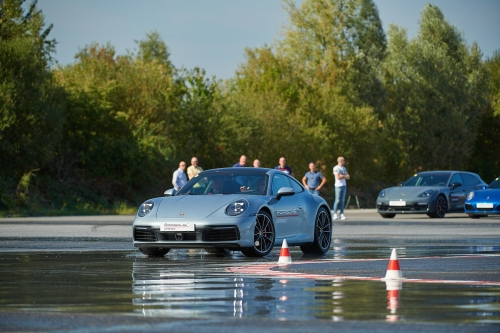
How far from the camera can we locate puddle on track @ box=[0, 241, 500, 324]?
27.6 feet

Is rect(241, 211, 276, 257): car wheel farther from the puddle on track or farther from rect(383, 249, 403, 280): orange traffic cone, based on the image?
rect(383, 249, 403, 280): orange traffic cone

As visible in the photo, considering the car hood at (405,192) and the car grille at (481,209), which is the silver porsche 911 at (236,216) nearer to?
the car grille at (481,209)

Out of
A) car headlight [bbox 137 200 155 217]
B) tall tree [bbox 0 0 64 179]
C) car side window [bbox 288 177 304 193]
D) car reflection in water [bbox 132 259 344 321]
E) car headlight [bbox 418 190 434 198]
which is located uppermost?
tall tree [bbox 0 0 64 179]

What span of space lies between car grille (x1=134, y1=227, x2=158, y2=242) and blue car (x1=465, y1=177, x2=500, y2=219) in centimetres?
1969

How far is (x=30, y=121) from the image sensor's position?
43.4 meters

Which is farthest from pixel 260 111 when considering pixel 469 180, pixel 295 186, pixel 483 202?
pixel 295 186

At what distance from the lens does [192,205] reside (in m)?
16.2

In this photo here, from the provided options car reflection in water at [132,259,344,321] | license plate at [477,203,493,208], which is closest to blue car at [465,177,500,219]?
license plate at [477,203,493,208]

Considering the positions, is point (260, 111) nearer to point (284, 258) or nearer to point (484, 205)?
point (484, 205)

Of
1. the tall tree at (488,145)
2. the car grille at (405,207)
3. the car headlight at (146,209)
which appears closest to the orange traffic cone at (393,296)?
the car headlight at (146,209)

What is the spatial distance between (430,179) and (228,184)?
2055 cm

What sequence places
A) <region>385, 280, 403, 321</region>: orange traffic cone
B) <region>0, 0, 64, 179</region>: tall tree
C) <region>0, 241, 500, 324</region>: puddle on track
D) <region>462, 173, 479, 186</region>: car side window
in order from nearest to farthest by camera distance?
<region>385, 280, 403, 321</region>: orange traffic cone
<region>0, 241, 500, 324</region>: puddle on track
<region>462, 173, 479, 186</region>: car side window
<region>0, 0, 64, 179</region>: tall tree

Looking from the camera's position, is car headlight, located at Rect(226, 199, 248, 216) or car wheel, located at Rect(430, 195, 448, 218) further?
car wheel, located at Rect(430, 195, 448, 218)

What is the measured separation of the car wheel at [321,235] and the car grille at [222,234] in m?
2.22
